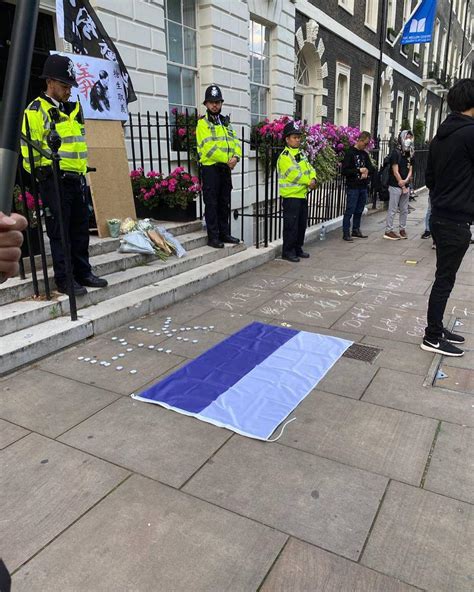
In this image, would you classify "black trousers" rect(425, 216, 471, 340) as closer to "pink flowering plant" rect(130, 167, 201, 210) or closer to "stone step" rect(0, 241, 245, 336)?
"stone step" rect(0, 241, 245, 336)

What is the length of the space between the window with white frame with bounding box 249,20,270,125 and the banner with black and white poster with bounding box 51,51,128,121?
5.62 m

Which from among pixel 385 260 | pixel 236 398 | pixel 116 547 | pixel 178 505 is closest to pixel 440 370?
→ pixel 236 398

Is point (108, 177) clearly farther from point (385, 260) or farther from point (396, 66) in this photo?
point (396, 66)

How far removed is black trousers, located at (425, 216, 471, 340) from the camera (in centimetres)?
377

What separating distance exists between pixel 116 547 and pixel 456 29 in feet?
132

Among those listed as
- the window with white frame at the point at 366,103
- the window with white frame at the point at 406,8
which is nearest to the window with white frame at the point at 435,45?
the window with white frame at the point at 406,8

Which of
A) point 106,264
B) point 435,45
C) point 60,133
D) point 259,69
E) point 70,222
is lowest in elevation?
point 106,264

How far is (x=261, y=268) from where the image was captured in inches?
270

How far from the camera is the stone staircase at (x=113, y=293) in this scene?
3.90 meters

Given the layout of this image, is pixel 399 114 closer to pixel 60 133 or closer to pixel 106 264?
pixel 106 264

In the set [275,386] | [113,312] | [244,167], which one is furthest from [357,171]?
Result: [275,386]

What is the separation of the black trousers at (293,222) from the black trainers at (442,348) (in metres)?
3.25

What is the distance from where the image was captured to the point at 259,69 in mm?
11648

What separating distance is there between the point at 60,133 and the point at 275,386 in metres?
2.79
